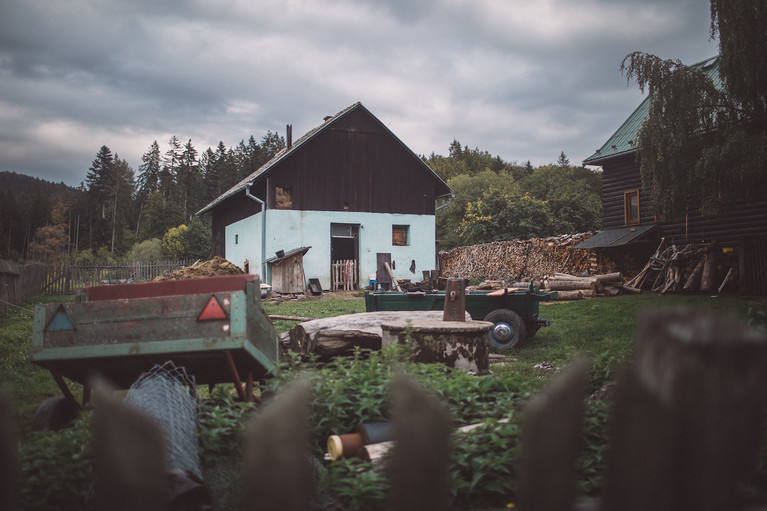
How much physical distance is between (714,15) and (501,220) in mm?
21963

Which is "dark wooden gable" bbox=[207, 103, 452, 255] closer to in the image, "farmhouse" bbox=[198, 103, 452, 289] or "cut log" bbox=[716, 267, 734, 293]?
"farmhouse" bbox=[198, 103, 452, 289]

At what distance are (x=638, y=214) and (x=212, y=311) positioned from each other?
69.5ft

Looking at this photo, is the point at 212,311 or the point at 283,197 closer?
the point at 212,311

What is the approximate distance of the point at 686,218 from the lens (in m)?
19.1

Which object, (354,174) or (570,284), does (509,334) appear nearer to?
(570,284)

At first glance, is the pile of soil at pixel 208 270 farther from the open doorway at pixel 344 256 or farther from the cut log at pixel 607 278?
the cut log at pixel 607 278

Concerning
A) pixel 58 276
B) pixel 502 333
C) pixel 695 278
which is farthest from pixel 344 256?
pixel 502 333

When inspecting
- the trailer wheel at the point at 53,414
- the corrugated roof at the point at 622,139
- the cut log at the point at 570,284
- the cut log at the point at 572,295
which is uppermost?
the corrugated roof at the point at 622,139

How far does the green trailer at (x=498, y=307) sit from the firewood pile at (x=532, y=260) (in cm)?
1138

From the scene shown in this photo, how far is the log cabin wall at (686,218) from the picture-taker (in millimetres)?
17469

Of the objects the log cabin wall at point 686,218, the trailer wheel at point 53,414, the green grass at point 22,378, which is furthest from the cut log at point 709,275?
the trailer wheel at point 53,414

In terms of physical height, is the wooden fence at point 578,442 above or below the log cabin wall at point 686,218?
below

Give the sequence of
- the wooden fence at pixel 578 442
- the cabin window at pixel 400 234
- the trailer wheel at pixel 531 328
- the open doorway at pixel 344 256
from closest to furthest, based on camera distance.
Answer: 1. the wooden fence at pixel 578 442
2. the trailer wheel at pixel 531 328
3. the open doorway at pixel 344 256
4. the cabin window at pixel 400 234

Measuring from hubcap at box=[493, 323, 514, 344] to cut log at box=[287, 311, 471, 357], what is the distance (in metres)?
1.72
